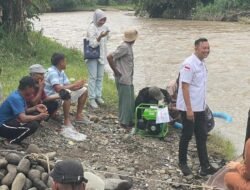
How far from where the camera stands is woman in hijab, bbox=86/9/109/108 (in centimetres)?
917

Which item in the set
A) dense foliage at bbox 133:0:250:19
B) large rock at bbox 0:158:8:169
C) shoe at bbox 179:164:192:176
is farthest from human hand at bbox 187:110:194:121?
dense foliage at bbox 133:0:250:19

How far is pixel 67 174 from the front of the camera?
3230 mm

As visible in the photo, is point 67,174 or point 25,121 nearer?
point 67,174

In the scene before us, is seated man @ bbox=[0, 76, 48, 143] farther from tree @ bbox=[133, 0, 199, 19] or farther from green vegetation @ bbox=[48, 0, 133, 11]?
green vegetation @ bbox=[48, 0, 133, 11]

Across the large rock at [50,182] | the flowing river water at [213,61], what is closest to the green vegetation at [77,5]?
the flowing river water at [213,61]

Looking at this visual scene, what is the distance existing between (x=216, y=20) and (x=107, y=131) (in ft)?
108

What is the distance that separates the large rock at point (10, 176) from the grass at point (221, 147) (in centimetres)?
372

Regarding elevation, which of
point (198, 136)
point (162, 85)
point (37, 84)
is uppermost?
point (37, 84)

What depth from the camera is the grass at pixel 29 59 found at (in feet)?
39.2

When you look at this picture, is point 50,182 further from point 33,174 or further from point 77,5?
point 77,5

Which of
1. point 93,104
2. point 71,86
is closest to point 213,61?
point 93,104

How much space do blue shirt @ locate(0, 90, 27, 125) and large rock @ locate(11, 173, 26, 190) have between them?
126 centimetres

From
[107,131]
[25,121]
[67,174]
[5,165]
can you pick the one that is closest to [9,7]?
[107,131]

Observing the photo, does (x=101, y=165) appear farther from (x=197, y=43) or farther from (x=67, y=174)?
(x=67, y=174)
